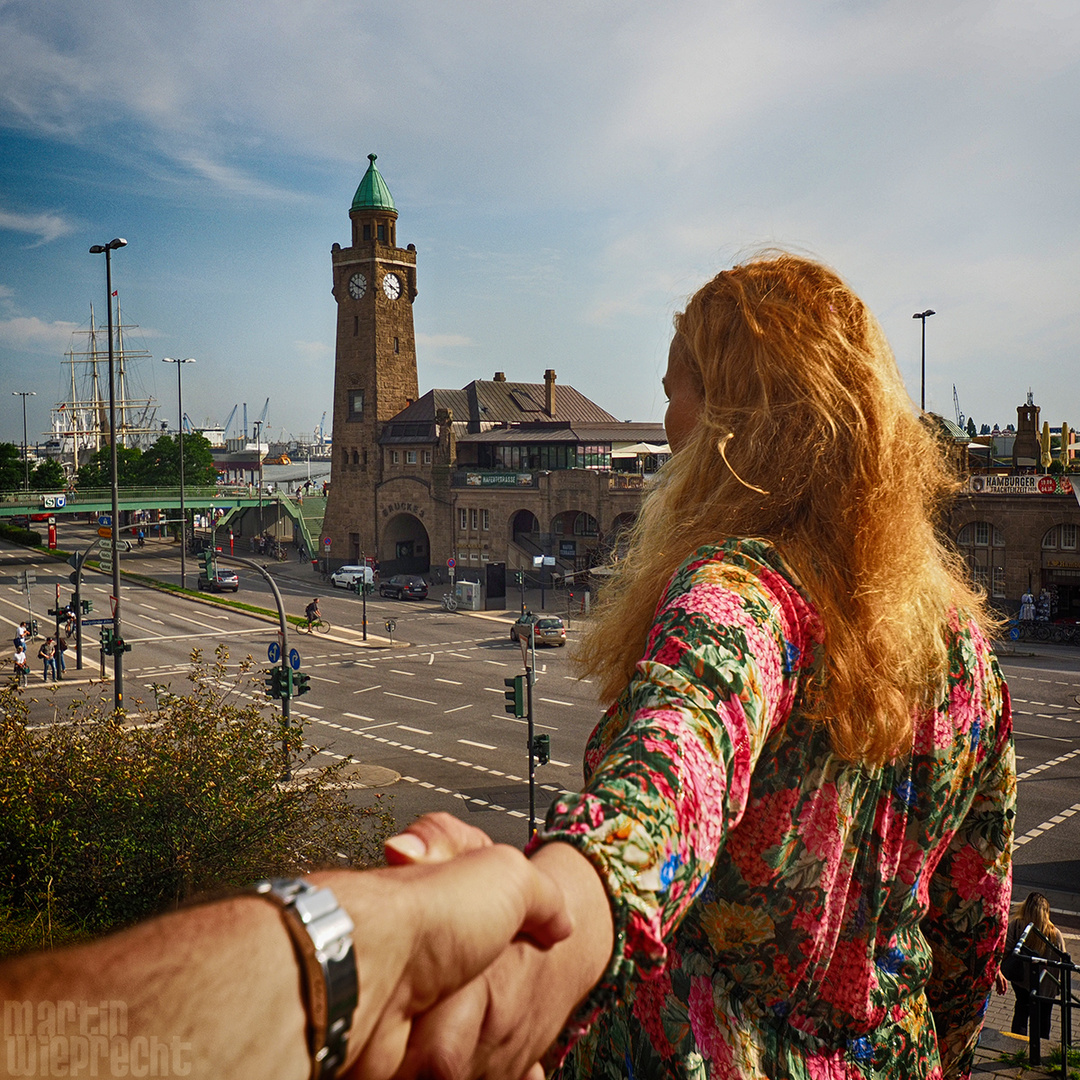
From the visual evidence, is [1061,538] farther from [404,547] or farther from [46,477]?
[46,477]

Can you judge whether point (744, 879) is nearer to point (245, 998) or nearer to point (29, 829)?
point (245, 998)

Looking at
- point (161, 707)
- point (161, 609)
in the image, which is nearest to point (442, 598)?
point (161, 609)

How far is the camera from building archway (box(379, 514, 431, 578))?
64062 mm

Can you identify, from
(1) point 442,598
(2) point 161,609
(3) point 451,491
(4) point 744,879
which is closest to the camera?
(4) point 744,879

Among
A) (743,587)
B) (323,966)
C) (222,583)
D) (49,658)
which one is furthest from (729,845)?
(222,583)

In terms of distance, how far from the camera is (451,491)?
59.8 metres

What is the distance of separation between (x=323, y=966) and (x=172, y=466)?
280 ft

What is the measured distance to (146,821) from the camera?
11953 millimetres

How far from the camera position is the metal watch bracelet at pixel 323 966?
906 mm

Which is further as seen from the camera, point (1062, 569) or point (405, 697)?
point (1062, 569)

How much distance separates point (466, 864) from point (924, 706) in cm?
142

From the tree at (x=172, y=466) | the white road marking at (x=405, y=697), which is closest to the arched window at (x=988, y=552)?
the white road marking at (x=405, y=697)

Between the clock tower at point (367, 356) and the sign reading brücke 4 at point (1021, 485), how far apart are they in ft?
125

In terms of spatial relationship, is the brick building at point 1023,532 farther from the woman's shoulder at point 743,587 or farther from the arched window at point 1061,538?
the woman's shoulder at point 743,587
